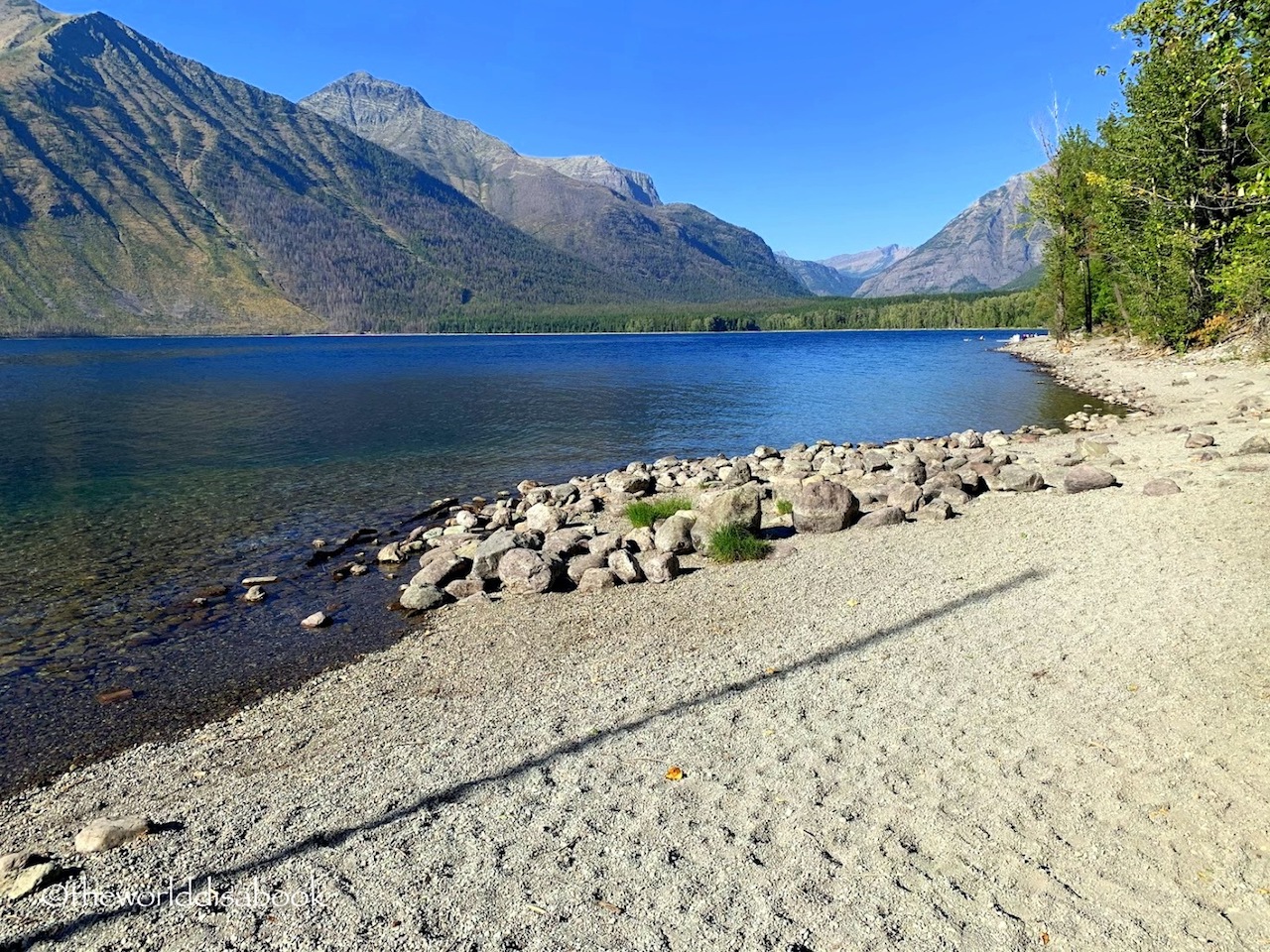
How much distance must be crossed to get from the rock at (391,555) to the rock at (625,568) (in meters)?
5.32

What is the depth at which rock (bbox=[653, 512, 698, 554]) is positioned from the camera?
15.3 meters

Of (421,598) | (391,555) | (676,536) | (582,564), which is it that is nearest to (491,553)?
(421,598)

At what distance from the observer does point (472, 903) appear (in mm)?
5449

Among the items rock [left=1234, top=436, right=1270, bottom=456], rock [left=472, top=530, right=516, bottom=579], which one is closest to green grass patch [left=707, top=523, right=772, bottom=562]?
rock [left=472, top=530, right=516, bottom=579]

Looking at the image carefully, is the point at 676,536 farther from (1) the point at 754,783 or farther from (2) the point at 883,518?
(1) the point at 754,783

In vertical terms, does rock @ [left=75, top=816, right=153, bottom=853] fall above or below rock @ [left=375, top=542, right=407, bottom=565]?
above

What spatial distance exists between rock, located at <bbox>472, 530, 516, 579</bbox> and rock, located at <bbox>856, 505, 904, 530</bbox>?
7542 mm

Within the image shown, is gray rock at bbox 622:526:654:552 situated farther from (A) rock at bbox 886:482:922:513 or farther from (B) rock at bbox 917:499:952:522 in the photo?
(B) rock at bbox 917:499:952:522

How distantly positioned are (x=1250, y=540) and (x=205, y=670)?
1675 centimetres

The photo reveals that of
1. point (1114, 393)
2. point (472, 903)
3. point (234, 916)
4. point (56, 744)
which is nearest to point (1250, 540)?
point (472, 903)

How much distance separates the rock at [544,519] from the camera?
18030 mm

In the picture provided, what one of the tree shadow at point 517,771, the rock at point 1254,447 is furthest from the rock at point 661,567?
the rock at point 1254,447

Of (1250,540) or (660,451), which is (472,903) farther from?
(660,451)

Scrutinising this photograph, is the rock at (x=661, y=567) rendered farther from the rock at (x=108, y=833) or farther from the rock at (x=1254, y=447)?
the rock at (x=1254, y=447)
